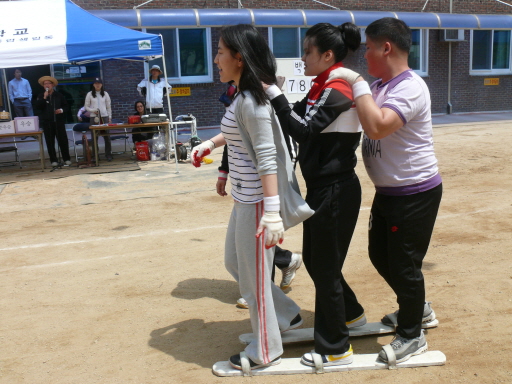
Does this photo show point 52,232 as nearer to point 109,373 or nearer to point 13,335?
point 13,335

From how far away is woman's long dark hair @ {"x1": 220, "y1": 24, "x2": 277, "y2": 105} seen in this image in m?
2.75

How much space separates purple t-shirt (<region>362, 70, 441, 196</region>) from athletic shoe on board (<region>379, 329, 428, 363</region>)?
872 millimetres

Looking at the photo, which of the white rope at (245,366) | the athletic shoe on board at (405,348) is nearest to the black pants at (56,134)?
the white rope at (245,366)

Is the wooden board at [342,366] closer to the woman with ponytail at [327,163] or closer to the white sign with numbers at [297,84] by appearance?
the woman with ponytail at [327,163]

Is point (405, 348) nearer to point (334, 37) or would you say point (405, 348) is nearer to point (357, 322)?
point (357, 322)

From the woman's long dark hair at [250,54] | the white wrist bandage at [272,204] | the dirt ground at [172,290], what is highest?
the woman's long dark hair at [250,54]

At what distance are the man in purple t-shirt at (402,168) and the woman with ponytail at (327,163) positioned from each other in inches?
5.2

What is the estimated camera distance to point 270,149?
277cm

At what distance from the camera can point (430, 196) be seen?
3.07m

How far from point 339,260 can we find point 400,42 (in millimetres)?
1236

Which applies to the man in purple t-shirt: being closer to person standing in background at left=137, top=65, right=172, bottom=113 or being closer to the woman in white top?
the woman in white top

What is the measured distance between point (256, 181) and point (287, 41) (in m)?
16.5

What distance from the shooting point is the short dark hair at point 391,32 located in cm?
295

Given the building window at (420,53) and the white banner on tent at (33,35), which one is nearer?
the white banner on tent at (33,35)
